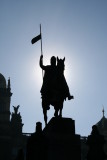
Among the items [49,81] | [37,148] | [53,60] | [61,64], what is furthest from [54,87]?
[37,148]

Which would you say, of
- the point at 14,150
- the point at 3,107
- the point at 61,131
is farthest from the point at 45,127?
the point at 3,107

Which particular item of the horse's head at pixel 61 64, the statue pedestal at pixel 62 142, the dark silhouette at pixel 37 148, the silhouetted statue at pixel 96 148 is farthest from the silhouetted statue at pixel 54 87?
the dark silhouette at pixel 37 148

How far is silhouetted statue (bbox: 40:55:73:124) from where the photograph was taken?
14531 mm

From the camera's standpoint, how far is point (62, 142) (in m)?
13.2

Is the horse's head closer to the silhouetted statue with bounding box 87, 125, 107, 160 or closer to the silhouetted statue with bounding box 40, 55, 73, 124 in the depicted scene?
the silhouetted statue with bounding box 40, 55, 73, 124

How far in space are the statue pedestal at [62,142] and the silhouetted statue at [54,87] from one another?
850 millimetres

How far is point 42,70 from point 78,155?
13.2 ft

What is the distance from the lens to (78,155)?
1332 cm

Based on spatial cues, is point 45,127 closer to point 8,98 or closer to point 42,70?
point 42,70

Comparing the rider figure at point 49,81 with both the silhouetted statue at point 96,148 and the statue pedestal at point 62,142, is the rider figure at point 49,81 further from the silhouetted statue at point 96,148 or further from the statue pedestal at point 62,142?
the silhouetted statue at point 96,148

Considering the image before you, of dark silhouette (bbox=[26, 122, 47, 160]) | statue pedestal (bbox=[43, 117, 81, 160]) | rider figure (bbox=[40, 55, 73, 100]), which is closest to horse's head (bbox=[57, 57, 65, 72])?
rider figure (bbox=[40, 55, 73, 100])

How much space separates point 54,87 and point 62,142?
240cm

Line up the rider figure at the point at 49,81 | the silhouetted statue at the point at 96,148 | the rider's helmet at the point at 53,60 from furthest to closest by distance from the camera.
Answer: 1. the rider's helmet at the point at 53,60
2. the rider figure at the point at 49,81
3. the silhouetted statue at the point at 96,148

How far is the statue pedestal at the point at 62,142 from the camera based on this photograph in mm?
13086
